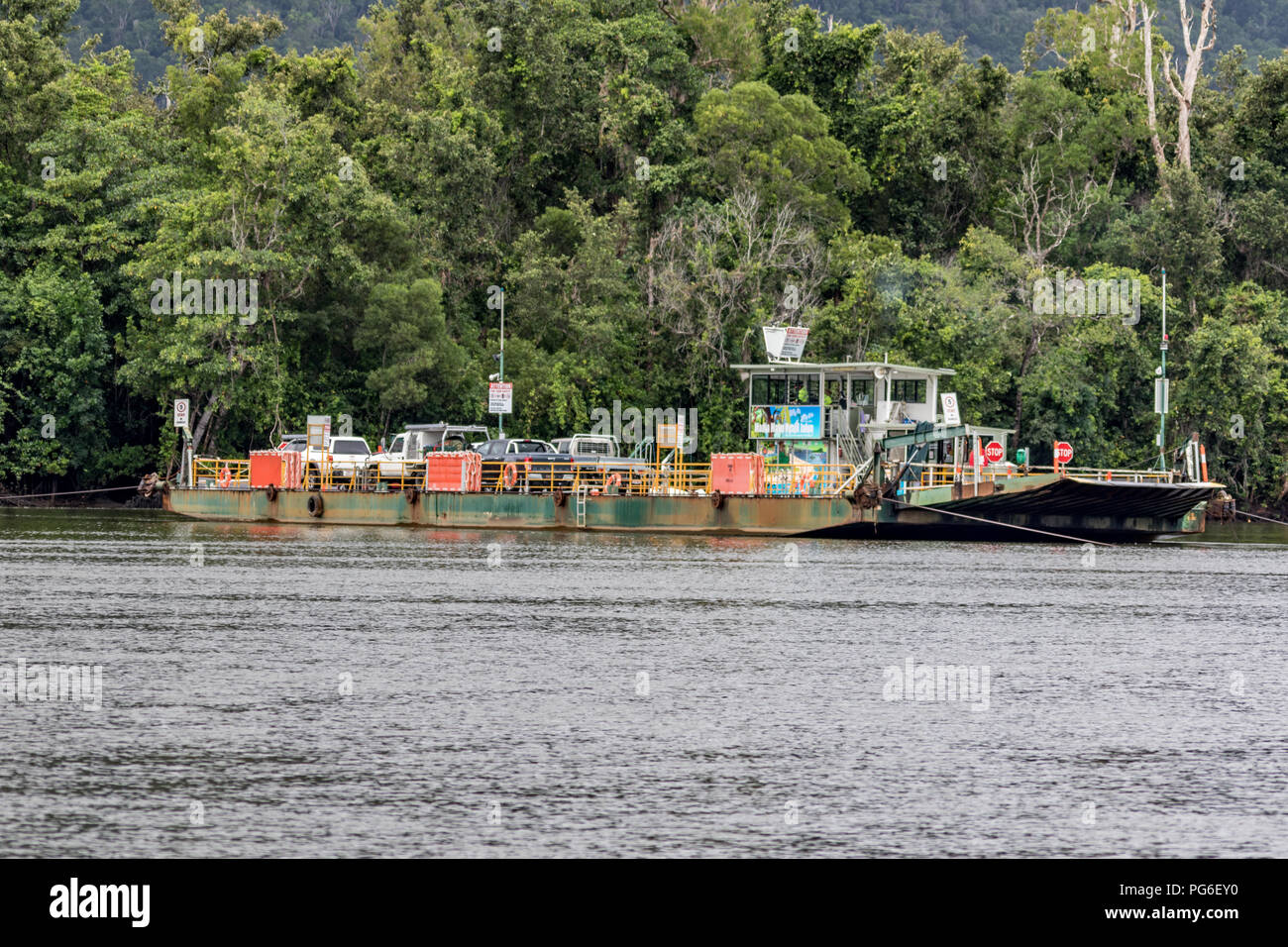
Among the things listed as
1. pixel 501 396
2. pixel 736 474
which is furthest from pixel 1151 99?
pixel 736 474

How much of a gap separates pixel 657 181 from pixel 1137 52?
2481 centimetres

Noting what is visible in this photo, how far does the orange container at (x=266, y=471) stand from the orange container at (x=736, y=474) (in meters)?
15.9

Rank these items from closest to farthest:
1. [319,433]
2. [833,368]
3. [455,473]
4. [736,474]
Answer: [736,474], [833,368], [455,473], [319,433]

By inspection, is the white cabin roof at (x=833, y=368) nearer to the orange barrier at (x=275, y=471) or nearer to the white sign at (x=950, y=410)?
the white sign at (x=950, y=410)

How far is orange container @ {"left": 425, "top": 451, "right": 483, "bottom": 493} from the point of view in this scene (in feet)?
182

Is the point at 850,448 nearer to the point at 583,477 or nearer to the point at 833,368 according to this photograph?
the point at 833,368

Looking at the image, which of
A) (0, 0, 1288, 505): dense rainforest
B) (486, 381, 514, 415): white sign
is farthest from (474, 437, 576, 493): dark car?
(0, 0, 1288, 505): dense rainforest

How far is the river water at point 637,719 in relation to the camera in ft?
41.1

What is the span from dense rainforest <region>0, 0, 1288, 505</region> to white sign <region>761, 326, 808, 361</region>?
14.4 metres

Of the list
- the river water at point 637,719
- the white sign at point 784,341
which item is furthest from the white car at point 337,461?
the river water at point 637,719

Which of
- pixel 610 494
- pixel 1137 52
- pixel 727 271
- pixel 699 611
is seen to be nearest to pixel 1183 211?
pixel 1137 52

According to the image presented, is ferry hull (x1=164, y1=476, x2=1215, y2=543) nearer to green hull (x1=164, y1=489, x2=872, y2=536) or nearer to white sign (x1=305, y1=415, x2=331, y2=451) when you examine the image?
green hull (x1=164, y1=489, x2=872, y2=536)

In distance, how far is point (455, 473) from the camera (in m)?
55.6

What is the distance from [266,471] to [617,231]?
22168mm
